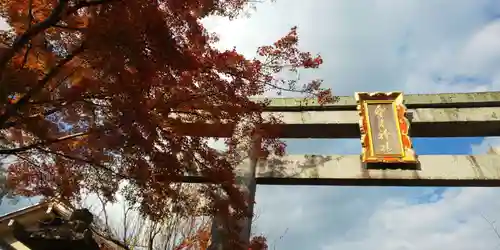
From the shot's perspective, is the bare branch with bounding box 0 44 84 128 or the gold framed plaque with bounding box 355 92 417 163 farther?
the gold framed plaque with bounding box 355 92 417 163

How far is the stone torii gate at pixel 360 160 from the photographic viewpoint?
27.3ft

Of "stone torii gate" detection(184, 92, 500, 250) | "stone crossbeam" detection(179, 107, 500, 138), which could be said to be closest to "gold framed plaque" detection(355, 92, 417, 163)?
"stone torii gate" detection(184, 92, 500, 250)

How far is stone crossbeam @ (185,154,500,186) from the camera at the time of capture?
8.30m

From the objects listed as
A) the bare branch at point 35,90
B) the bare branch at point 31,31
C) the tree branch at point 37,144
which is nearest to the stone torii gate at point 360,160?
the tree branch at point 37,144

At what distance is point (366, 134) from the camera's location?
8.94m

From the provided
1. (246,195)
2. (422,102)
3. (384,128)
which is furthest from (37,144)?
(422,102)

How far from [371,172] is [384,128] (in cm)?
112

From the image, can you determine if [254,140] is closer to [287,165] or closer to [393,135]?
[287,165]

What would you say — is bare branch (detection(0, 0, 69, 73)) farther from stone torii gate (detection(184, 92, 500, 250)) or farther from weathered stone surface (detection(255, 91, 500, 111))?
weathered stone surface (detection(255, 91, 500, 111))

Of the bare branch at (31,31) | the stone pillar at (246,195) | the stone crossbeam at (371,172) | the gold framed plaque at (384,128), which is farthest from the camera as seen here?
the gold framed plaque at (384,128)

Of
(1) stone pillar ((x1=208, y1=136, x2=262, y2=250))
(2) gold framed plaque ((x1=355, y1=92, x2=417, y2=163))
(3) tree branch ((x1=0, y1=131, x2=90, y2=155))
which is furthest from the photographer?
(2) gold framed plaque ((x1=355, y1=92, x2=417, y2=163))

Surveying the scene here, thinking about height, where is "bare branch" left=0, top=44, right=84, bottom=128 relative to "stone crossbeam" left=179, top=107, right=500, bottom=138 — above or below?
below

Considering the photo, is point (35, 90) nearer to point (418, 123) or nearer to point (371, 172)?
point (371, 172)

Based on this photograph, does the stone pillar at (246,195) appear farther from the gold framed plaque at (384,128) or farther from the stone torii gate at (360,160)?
the gold framed plaque at (384,128)
